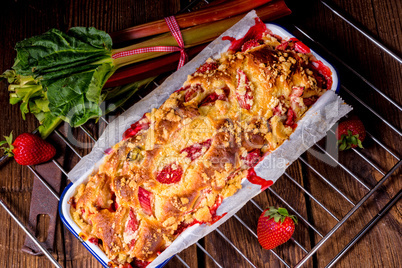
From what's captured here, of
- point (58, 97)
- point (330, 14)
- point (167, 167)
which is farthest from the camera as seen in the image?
point (330, 14)

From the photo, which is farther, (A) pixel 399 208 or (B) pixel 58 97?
(A) pixel 399 208

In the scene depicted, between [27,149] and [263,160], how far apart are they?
116cm

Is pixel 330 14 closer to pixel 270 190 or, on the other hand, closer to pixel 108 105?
pixel 270 190

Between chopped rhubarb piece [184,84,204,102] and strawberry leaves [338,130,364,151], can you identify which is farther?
strawberry leaves [338,130,364,151]

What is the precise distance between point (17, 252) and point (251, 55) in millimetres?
1566

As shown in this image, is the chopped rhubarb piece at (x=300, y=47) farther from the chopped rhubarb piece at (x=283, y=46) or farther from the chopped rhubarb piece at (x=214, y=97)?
the chopped rhubarb piece at (x=214, y=97)

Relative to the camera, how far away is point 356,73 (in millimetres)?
1945

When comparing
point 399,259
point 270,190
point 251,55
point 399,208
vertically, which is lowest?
point 399,259

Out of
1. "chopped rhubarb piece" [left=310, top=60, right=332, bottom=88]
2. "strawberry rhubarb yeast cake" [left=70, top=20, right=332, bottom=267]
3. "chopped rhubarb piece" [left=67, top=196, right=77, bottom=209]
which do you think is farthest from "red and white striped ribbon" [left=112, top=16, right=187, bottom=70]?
"chopped rhubarb piece" [left=67, top=196, right=77, bottom=209]

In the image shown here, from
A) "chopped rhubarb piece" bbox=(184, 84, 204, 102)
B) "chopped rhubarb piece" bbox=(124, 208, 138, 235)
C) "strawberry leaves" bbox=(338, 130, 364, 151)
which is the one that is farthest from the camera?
"strawberry leaves" bbox=(338, 130, 364, 151)

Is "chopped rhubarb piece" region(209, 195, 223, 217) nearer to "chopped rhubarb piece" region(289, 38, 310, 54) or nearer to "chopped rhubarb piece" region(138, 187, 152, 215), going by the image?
"chopped rhubarb piece" region(138, 187, 152, 215)

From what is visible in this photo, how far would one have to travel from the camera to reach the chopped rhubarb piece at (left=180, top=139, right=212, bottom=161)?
1.62 m

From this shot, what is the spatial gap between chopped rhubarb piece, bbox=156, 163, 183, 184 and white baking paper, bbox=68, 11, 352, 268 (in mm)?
226

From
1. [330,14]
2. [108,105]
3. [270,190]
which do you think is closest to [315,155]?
[270,190]
